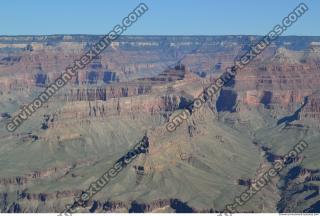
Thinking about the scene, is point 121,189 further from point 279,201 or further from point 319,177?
point 319,177

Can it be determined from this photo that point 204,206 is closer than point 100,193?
Yes

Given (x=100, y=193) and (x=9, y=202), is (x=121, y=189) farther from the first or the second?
(x=9, y=202)

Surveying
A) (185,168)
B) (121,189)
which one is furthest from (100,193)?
(185,168)

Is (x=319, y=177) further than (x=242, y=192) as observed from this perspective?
Yes

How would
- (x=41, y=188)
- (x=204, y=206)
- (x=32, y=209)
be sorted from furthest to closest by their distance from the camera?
(x=41, y=188)
(x=32, y=209)
(x=204, y=206)

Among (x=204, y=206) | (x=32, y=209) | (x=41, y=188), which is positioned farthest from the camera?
(x=41, y=188)

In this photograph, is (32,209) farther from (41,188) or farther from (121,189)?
(121,189)

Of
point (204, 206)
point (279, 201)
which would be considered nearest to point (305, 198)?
point (279, 201)

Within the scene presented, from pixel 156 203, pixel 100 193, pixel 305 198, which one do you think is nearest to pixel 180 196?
pixel 156 203
